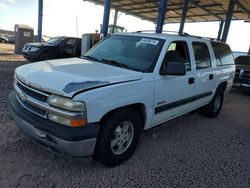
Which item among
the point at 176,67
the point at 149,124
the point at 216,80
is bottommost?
the point at 149,124

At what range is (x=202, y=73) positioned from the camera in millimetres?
4574

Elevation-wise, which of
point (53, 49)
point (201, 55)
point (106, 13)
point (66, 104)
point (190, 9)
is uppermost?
point (190, 9)

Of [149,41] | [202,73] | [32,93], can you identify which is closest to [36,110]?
[32,93]

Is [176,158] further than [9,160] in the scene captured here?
Yes

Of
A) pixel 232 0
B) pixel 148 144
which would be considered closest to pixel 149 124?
pixel 148 144

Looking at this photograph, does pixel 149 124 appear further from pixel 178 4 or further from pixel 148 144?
pixel 178 4

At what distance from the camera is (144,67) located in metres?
3.42

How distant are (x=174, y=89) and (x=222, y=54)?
104 inches

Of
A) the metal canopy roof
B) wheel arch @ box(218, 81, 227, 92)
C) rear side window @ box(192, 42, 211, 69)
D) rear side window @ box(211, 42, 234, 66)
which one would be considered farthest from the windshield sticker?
the metal canopy roof

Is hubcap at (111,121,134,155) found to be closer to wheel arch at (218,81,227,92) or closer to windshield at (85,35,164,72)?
windshield at (85,35,164,72)

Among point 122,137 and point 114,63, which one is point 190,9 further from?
point 122,137

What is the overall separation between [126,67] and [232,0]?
48.9 feet

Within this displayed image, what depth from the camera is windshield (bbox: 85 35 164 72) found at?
349 cm

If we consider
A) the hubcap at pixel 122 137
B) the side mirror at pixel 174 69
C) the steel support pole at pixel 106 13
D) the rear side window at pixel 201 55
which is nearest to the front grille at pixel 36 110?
the hubcap at pixel 122 137
